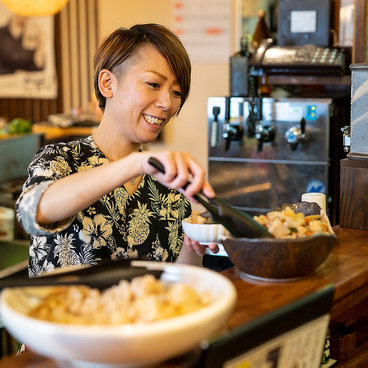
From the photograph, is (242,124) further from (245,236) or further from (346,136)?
(245,236)

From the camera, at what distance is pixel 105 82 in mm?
1646

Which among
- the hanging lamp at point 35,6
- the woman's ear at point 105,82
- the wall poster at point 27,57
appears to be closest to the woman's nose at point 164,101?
the woman's ear at point 105,82

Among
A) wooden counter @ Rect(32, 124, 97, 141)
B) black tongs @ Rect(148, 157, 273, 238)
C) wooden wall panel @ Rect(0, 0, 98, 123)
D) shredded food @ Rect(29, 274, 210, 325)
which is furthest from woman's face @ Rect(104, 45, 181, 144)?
wooden wall panel @ Rect(0, 0, 98, 123)

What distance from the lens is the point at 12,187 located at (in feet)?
11.3

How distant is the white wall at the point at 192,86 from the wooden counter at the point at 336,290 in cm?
339

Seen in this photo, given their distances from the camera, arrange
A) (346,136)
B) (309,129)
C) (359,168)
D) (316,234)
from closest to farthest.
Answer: (316,234) < (359,168) < (346,136) < (309,129)

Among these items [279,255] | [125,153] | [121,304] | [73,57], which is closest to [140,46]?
[125,153]

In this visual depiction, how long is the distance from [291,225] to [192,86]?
386 cm

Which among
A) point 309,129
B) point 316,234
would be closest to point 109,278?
point 316,234

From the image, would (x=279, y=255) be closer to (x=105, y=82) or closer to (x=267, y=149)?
(x=105, y=82)

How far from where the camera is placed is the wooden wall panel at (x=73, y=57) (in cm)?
556

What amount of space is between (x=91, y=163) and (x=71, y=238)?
0.75 feet

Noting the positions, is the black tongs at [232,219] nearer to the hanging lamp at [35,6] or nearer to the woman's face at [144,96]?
the woman's face at [144,96]

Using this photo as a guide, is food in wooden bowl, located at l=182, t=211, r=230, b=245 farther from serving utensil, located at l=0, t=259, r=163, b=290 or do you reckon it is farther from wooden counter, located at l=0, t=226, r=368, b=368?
serving utensil, located at l=0, t=259, r=163, b=290
